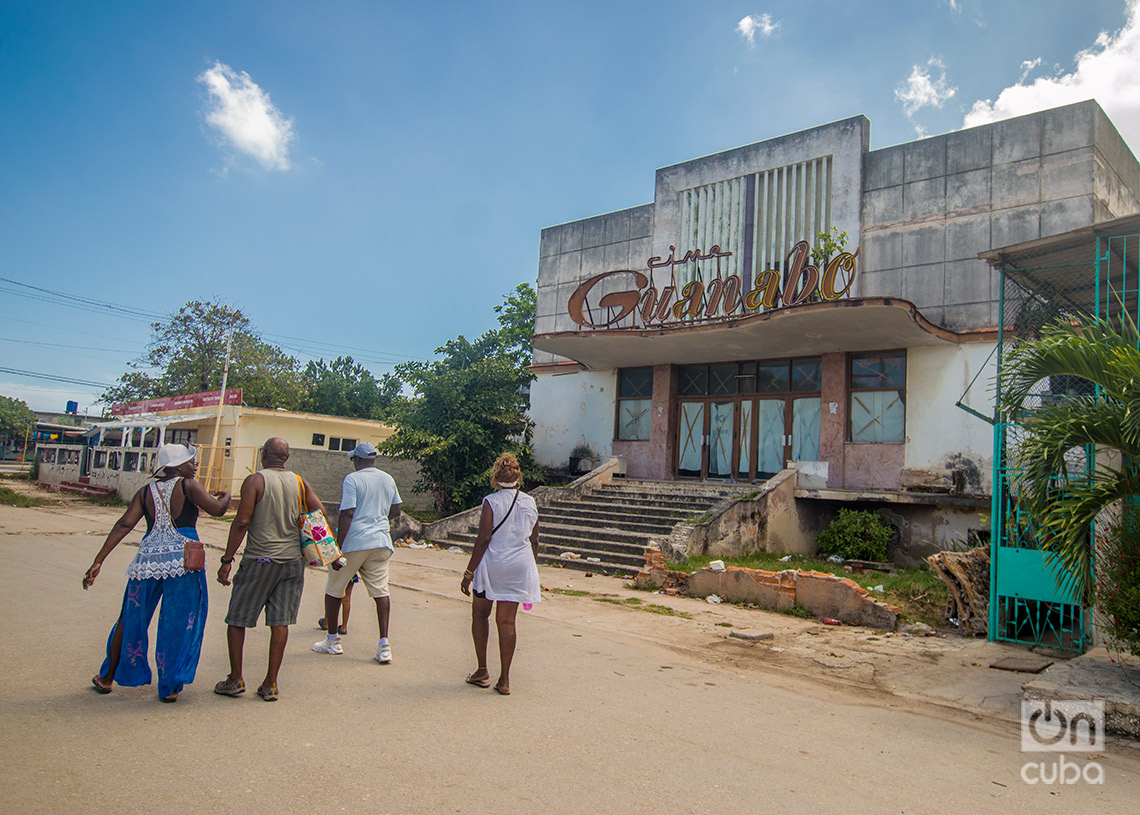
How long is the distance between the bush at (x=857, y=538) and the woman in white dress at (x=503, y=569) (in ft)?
31.5

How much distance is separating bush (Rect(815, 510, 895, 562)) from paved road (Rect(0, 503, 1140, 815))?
630cm

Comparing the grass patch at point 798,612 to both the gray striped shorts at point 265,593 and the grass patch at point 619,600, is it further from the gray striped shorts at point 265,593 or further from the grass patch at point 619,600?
the gray striped shorts at point 265,593

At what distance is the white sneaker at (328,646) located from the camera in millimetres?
5953

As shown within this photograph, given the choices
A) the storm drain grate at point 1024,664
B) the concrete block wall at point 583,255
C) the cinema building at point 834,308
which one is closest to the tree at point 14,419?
the concrete block wall at point 583,255

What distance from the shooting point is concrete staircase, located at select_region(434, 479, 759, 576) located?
42.7 ft

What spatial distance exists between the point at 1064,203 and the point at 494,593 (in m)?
13.4

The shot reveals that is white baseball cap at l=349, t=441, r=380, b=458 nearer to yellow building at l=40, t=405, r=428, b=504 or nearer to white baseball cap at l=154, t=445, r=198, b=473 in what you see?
white baseball cap at l=154, t=445, r=198, b=473

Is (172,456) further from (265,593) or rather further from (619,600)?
(619,600)

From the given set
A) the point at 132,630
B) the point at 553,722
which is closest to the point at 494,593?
the point at 553,722

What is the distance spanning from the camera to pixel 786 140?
16.8 meters

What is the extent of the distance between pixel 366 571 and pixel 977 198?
13618mm

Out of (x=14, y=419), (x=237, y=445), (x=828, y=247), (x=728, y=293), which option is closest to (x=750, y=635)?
(x=728, y=293)

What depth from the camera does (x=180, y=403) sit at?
28.5 meters

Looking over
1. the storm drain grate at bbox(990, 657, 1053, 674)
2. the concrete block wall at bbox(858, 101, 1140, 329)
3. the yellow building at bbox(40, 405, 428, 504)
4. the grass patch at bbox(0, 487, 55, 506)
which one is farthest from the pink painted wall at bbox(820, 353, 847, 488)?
the grass patch at bbox(0, 487, 55, 506)
